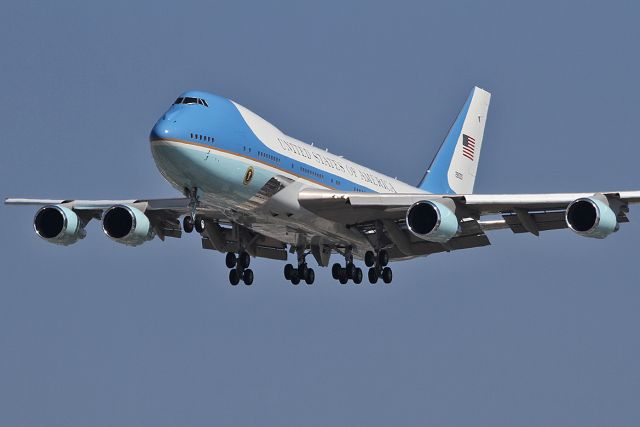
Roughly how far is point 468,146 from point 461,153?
117cm

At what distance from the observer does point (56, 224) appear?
52.9m

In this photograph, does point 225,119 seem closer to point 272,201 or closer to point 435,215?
point 272,201

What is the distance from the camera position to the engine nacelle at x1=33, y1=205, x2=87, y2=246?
2076 inches

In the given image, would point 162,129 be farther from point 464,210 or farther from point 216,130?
point 464,210

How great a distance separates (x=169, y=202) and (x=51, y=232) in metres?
5.17

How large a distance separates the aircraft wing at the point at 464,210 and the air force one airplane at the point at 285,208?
0.15 ft

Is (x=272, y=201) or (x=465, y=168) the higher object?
(x=465, y=168)

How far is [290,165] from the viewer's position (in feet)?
159

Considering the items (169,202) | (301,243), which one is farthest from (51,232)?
(301,243)

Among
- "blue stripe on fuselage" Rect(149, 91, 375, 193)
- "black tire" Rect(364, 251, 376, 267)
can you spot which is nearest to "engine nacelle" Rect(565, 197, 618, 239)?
"blue stripe on fuselage" Rect(149, 91, 375, 193)

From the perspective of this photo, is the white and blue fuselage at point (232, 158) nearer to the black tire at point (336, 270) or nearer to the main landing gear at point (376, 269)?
the main landing gear at point (376, 269)

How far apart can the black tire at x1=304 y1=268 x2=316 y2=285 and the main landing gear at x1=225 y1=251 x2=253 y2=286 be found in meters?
2.32

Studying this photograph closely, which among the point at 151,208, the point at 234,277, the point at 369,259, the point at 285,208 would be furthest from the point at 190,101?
the point at 369,259

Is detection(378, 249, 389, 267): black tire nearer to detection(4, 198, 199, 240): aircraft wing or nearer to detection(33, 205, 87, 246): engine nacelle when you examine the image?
detection(4, 198, 199, 240): aircraft wing
